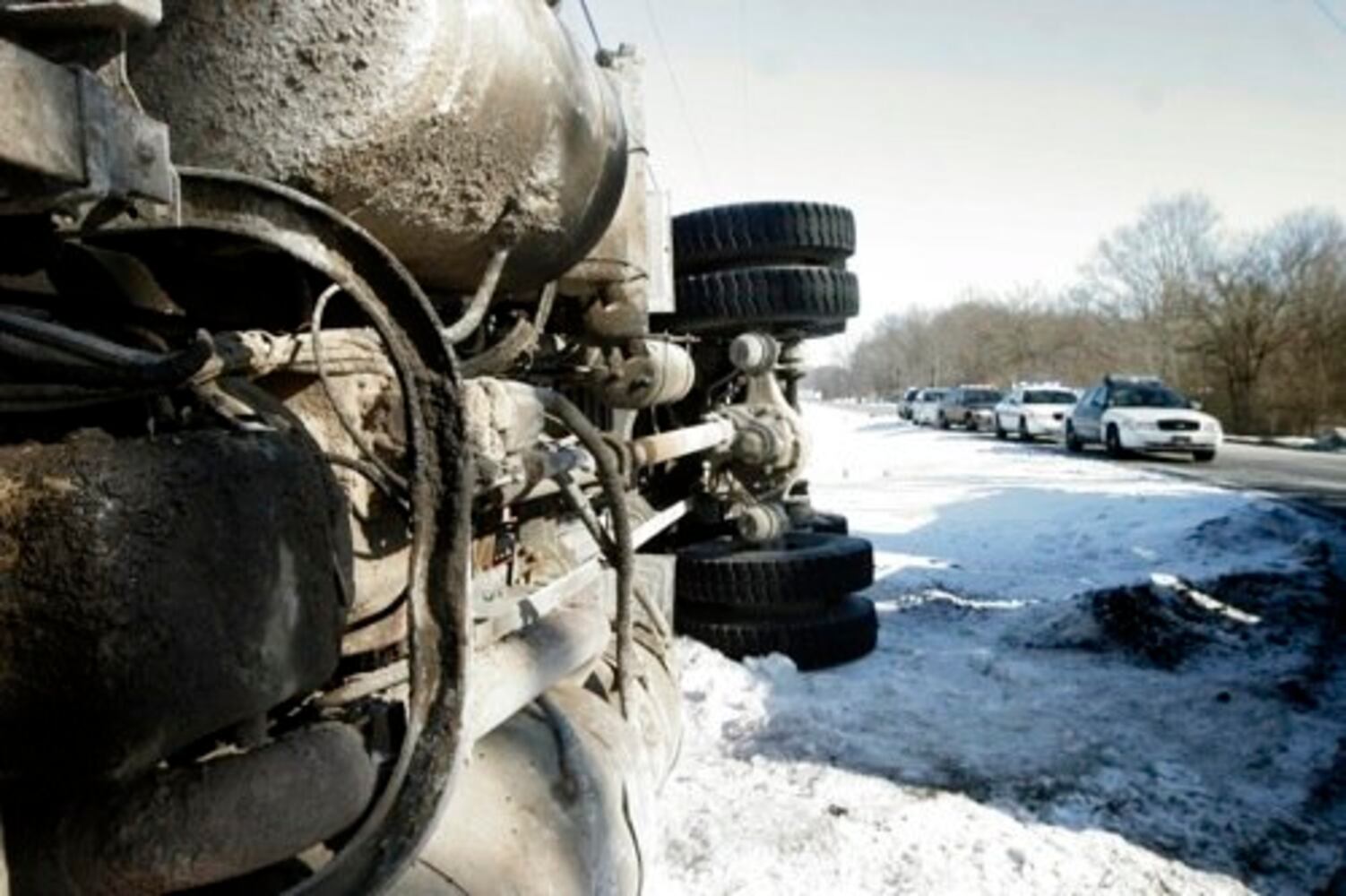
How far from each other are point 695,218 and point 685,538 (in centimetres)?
170

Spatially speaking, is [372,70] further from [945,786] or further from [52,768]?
[945,786]

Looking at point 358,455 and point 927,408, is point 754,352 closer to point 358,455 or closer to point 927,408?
point 358,455

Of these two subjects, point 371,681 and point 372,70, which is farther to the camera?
point 371,681

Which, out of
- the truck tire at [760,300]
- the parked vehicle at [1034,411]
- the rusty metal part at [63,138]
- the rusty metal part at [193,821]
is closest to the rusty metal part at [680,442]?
the truck tire at [760,300]

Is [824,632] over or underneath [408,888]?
underneath

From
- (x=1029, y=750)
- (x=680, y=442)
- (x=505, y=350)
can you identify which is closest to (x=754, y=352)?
(x=680, y=442)

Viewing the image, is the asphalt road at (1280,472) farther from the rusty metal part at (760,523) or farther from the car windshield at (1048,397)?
the rusty metal part at (760,523)

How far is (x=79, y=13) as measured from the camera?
0.91m

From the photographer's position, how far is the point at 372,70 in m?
1.25

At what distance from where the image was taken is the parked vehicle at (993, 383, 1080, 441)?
2562 centimetres

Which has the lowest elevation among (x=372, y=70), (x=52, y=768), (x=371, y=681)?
(x=371, y=681)

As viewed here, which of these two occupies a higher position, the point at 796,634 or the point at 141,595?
the point at 141,595

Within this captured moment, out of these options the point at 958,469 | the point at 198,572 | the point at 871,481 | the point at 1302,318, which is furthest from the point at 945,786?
the point at 1302,318

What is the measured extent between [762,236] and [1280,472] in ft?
45.4
